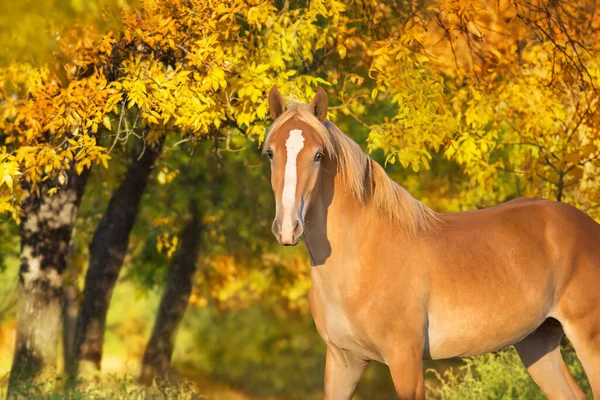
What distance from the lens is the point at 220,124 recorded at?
9062mm

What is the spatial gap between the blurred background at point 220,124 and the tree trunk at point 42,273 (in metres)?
0.02

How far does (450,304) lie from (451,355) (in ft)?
1.29

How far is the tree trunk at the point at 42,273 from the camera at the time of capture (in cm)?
1060

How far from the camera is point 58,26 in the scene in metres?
7.41

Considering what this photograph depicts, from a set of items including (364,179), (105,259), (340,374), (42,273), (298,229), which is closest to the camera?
(298,229)

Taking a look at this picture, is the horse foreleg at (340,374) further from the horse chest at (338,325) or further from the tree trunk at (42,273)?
the tree trunk at (42,273)

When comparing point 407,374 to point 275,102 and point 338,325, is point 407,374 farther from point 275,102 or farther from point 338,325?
point 275,102

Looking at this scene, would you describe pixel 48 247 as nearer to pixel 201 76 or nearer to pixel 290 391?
pixel 201 76

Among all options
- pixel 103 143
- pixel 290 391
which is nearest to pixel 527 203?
pixel 103 143

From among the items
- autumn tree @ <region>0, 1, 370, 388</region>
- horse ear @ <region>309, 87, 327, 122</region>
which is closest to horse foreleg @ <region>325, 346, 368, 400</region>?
horse ear @ <region>309, 87, 327, 122</region>

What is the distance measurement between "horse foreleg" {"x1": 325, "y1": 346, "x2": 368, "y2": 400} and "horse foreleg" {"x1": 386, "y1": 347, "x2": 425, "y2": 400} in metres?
0.45

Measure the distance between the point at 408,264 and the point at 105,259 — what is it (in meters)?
7.45

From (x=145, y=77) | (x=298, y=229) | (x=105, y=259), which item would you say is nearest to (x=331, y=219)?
(x=298, y=229)

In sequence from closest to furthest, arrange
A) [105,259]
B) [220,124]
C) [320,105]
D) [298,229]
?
1. [298,229]
2. [320,105]
3. [220,124]
4. [105,259]
